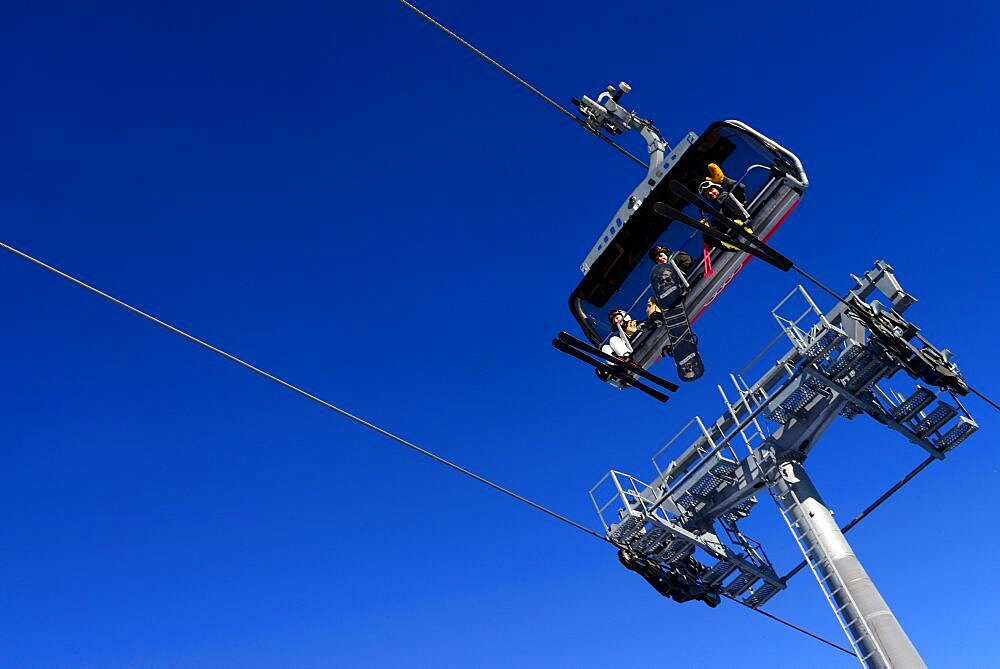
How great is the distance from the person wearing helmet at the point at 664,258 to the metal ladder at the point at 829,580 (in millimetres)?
4563

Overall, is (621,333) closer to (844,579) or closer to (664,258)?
(664,258)

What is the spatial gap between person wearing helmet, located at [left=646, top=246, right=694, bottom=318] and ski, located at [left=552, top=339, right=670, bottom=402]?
137 centimetres

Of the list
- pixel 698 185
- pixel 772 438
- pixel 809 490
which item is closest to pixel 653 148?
pixel 698 185

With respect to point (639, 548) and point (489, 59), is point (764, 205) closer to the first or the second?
point (489, 59)

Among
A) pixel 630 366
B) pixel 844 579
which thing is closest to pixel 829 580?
pixel 844 579

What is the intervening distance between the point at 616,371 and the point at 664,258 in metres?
2.74

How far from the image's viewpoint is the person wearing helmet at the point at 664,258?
1694 cm

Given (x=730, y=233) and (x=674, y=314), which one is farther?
(x=674, y=314)

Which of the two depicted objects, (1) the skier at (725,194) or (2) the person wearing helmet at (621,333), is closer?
(1) the skier at (725,194)

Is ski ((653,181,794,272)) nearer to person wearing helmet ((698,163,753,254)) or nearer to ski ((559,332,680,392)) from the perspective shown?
person wearing helmet ((698,163,753,254))

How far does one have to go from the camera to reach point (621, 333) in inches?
719

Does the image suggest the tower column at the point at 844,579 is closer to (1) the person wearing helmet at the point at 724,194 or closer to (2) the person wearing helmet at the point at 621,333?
(2) the person wearing helmet at the point at 621,333

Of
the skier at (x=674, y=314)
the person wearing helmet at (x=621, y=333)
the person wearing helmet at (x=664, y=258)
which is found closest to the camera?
the skier at (x=674, y=314)

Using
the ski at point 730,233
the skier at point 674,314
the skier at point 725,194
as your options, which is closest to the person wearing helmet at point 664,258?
the skier at point 674,314
